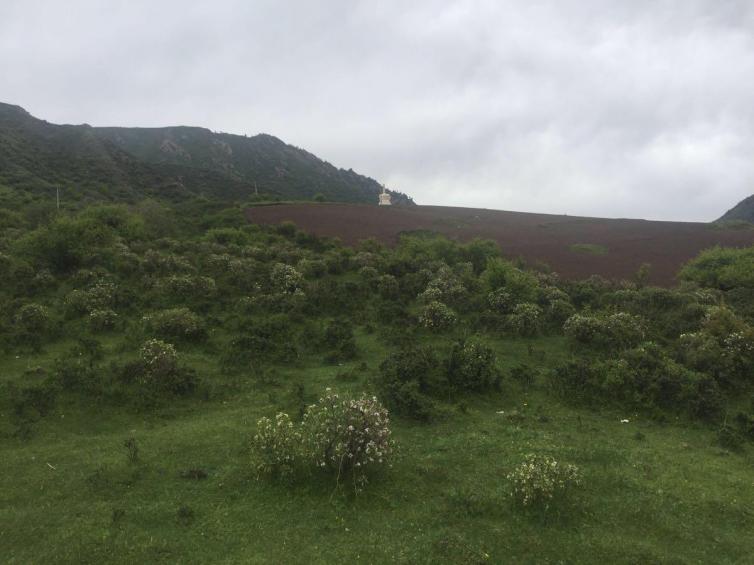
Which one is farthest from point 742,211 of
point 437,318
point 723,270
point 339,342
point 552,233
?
point 339,342

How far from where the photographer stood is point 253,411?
13.4 meters

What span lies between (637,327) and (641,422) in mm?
6313

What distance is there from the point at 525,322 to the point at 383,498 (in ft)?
40.1

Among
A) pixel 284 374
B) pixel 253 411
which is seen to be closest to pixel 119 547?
pixel 253 411

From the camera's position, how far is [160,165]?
9325 centimetres

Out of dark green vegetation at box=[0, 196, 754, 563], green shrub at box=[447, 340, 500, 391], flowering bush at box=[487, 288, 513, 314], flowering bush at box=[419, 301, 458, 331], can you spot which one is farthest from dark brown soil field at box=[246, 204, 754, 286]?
green shrub at box=[447, 340, 500, 391]

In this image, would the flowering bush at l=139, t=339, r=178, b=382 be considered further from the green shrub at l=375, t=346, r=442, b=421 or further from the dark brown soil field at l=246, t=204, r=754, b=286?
the dark brown soil field at l=246, t=204, r=754, b=286

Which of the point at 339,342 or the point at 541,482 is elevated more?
the point at 339,342

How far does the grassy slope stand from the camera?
8188mm

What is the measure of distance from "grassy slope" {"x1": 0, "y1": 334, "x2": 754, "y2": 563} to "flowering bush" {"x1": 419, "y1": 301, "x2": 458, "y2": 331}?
688cm

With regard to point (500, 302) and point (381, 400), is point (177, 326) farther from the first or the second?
point (500, 302)

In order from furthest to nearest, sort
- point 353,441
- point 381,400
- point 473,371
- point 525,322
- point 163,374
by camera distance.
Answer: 1. point 525,322
2. point 473,371
3. point 163,374
4. point 381,400
5. point 353,441

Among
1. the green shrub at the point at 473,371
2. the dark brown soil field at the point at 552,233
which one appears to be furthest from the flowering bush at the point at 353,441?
the dark brown soil field at the point at 552,233

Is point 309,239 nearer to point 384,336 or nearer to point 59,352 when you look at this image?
point 384,336
